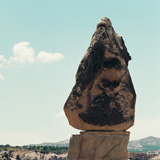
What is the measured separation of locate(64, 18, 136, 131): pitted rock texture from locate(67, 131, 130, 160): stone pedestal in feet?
0.85

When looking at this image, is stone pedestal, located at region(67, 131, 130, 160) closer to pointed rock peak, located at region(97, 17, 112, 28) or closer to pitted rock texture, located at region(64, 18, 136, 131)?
pitted rock texture, located at region(64, 18, 136, 131)

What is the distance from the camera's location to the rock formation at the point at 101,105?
1210 cm

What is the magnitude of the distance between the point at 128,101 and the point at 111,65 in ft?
4.80

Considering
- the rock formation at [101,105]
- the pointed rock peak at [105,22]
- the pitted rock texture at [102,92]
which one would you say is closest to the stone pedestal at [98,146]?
the rock formation at [101,105]

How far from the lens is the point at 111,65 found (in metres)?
12.5

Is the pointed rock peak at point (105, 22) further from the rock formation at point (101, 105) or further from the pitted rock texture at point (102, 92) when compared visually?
the rock formation at point (101, 105)

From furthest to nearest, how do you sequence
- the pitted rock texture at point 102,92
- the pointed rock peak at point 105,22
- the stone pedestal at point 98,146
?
the pointed rock peak at point 105,22, the pitted rock texture at point 102,92, the stone pedestal at point 98,146

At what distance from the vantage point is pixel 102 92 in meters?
12.3

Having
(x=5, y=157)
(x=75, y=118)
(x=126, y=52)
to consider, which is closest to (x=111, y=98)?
(x=75, y=118)

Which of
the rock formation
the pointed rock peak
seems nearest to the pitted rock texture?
the rock formation

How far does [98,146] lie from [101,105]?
1.44 m

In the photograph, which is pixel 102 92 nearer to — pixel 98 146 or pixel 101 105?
pixel 101 105

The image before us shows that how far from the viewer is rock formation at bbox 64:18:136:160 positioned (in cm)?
1210

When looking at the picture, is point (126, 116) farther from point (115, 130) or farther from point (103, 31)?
point (103, 31)
